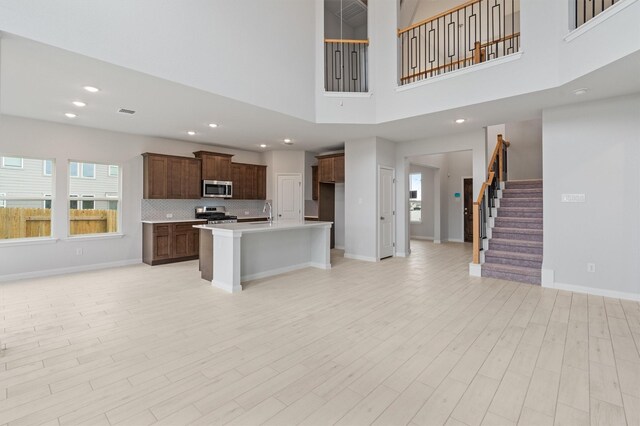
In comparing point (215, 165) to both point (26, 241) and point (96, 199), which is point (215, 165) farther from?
point (26, 241)

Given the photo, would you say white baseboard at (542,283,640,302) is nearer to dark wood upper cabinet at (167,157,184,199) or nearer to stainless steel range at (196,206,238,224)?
stainless steel range at (196,206,238,224)

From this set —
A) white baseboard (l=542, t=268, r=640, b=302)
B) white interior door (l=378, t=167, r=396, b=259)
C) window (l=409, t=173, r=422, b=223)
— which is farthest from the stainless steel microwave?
white baseboard (l=542, t=268, r=640, b=302)

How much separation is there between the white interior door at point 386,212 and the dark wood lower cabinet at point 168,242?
13.7ft

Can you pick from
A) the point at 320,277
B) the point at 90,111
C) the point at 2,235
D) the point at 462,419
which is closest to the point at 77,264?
the point at 2,235

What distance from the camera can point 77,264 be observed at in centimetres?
576

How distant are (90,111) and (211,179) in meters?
2.78

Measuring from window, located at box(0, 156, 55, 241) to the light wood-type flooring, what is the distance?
5.18 feet

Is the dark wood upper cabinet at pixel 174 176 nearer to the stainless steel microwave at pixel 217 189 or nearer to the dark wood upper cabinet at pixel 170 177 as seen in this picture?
the dark wood upper cabinet at pixel 170 177

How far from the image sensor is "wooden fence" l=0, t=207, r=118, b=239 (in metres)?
5.20

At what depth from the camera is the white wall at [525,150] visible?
8.02 m

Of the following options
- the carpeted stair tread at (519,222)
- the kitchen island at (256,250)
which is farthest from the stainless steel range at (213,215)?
the carpeted stair tread at (519,222)

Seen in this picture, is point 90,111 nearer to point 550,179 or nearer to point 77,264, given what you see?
point 77,264

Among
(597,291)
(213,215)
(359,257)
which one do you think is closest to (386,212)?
(359,257)

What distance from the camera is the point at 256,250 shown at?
16.5ft
